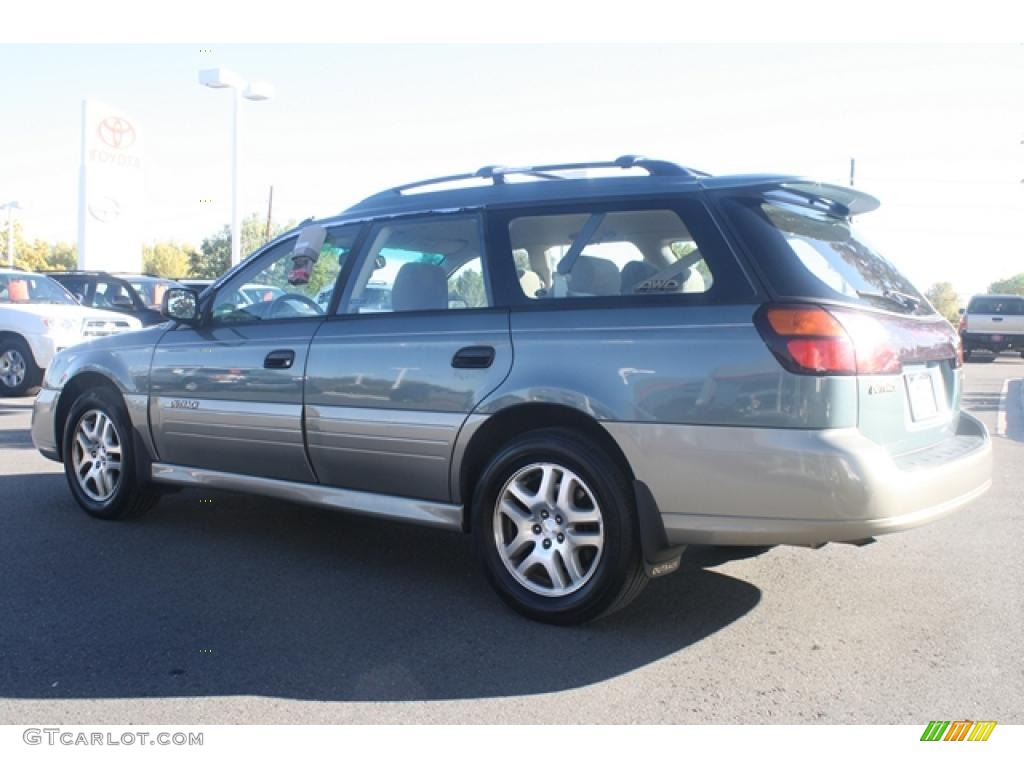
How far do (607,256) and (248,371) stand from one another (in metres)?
2.02

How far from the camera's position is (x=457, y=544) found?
559 centimetres

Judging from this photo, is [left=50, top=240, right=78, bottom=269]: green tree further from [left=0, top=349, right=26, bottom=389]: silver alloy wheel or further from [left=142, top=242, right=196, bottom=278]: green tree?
[left=0, top=349, right=26, bottom=389]: silver alloy wheel

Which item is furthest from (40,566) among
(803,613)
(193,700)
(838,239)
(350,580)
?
(838,239)

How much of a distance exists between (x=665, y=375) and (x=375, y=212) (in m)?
1.97

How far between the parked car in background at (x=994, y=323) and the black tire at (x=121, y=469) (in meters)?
23.9

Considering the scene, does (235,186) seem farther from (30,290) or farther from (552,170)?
(552,170)

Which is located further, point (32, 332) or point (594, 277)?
point (32, 332)

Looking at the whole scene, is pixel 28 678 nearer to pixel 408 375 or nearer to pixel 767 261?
pixel 408 375

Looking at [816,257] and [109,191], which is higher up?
[109,191]

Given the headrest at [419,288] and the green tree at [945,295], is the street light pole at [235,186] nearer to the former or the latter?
the headrest at [419,288]

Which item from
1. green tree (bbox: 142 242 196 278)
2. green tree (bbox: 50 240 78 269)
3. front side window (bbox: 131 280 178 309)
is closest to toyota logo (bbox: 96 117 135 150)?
front side window (bbox: 131 280 178 309)

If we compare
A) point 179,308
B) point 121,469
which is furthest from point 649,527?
point 121,469

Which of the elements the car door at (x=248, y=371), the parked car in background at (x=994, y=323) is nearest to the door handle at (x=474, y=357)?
the car door at (x=248, y=371)

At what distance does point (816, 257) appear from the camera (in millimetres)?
4004
